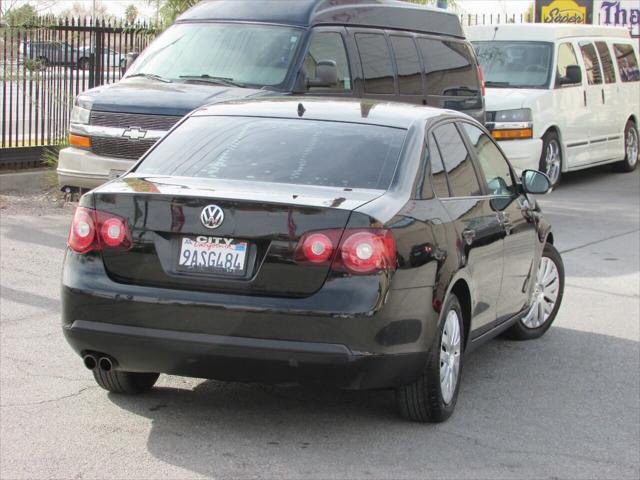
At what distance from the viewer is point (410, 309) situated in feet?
18.6

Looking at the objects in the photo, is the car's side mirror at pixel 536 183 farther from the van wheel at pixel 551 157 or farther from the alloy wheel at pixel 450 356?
the van wheel at pixel 551 157

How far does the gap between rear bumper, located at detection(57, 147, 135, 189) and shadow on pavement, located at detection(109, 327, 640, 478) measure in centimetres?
493

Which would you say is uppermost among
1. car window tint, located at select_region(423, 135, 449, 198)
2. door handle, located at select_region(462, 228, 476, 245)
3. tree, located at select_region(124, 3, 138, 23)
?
tree, located at select_region(124, 3, 138, 23)

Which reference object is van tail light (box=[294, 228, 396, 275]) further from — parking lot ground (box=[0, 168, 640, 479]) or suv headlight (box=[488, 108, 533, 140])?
suv headlight (box=[488, 108, 533, 140])

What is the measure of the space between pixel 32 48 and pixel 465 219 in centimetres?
1006

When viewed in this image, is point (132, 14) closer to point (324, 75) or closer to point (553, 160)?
point (553, 160)

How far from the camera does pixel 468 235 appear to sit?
254 inches

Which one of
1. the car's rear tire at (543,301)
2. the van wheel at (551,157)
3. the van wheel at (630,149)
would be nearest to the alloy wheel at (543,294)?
the car's rear tire at (543,301)

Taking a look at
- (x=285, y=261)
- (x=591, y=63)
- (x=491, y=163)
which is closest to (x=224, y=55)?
(x=491, y=163)

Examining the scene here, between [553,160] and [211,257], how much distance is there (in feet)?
39.6

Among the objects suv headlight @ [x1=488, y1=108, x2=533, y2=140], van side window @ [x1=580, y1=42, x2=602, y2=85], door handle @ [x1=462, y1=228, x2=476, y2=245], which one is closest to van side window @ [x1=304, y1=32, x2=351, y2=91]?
suv headlight @ [x1=488, y1=108, x2=533, y2=140]

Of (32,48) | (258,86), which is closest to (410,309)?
(258,86)

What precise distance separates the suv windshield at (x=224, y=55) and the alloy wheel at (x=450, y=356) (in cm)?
577

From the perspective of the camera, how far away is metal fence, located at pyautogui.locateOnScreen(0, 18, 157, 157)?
15031 millimetres
